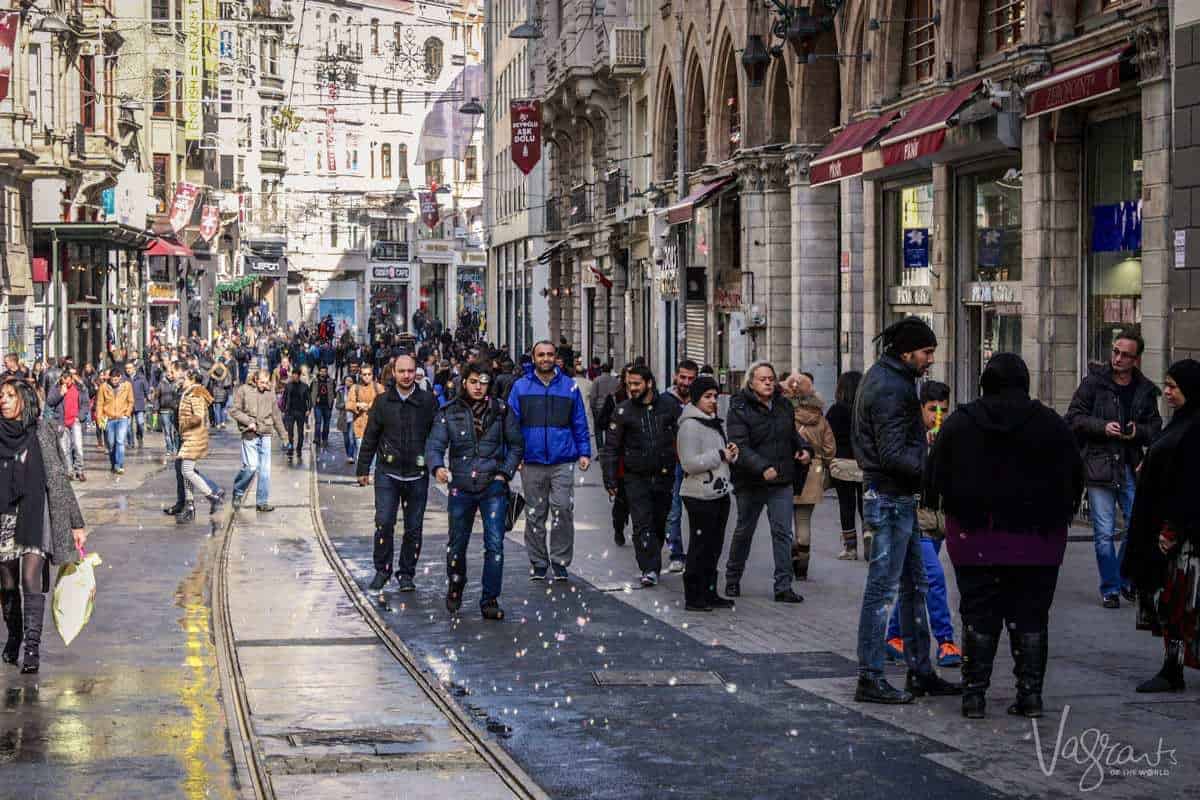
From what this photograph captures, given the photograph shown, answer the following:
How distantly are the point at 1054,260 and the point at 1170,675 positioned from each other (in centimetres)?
1112

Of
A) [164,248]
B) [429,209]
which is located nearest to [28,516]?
[164,248]

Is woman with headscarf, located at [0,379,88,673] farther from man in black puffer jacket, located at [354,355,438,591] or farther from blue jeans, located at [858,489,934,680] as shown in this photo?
blue jeans, located at [858,489,934,680]

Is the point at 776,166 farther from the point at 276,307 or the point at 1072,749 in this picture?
the point at 276,307

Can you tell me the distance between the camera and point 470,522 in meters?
13.6

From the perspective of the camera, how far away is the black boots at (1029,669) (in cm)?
894

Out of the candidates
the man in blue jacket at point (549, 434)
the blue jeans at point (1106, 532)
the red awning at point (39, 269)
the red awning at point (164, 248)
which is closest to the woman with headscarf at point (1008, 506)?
the blue jeans at point (1106, 532)

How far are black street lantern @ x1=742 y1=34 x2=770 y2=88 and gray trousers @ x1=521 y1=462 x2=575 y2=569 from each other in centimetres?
1664

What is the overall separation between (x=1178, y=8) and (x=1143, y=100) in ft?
3.67

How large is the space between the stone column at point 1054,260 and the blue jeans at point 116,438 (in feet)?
49.1

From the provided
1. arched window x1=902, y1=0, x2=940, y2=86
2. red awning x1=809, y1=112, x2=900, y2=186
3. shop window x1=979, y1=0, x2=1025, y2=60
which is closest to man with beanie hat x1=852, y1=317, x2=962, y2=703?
shop window x1=979, y1=0, x2=1025, y2=60

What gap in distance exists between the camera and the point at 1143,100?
57.9 feet

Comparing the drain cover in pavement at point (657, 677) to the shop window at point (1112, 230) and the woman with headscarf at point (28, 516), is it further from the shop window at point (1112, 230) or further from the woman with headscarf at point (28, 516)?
the shop window at point (1112, 230)

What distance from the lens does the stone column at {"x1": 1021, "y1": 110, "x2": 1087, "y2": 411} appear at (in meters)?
20.2

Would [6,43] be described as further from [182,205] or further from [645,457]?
[645,457]
